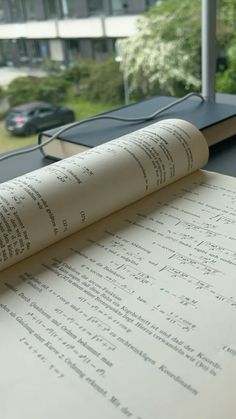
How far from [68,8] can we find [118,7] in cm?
17

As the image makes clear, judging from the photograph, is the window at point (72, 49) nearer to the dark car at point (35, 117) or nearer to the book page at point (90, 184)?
the dark car at point (35, 117)

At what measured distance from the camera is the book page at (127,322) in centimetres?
26

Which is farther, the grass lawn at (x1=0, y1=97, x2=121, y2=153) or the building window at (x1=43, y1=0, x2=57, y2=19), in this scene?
the building window at (x1=43, y1=0, x2=57, y2=19)

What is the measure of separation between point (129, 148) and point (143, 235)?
12cm

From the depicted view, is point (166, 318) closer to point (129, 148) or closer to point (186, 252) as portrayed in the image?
point (186, 252)

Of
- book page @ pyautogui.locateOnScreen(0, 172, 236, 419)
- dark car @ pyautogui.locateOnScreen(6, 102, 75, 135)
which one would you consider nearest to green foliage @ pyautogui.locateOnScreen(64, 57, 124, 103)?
dark car @ pyautogui.locateOnScreen(6, 102, 75, 135)

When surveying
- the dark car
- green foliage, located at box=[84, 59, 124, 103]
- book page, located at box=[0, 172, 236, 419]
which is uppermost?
green foliage, located at box=[84, 59, 124, 103]

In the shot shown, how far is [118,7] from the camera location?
3.81 ft

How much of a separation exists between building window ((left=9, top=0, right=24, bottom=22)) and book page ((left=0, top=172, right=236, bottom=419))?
690mm

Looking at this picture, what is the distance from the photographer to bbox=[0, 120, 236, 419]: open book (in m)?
0.26

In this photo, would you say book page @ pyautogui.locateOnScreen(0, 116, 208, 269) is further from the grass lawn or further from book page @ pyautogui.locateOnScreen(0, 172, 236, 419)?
the grass lawn

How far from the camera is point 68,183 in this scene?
438 mm

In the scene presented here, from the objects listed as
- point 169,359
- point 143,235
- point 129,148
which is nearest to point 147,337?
point 169,359

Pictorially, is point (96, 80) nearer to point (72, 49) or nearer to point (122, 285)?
point (72, 49)
